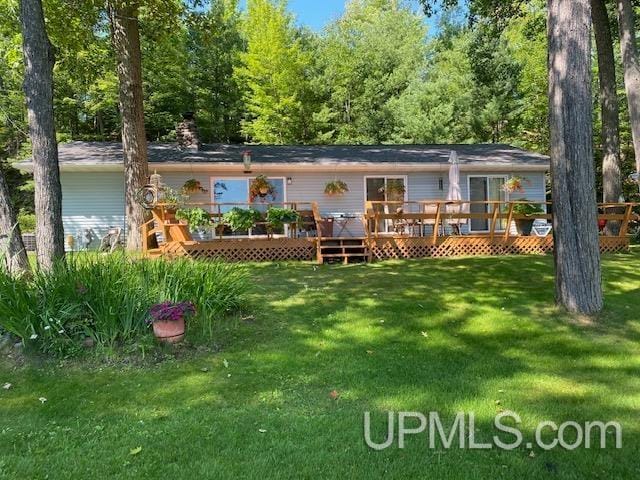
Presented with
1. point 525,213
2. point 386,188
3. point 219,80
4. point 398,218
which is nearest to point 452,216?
point 398,218

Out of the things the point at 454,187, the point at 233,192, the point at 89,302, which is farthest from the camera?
the point at 233,192

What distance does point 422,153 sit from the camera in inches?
555

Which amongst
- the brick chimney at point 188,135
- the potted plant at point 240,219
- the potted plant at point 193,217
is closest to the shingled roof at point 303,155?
the brick chimney at point 188,135

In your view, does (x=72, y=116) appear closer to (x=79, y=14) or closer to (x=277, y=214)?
(x=79, y=14)

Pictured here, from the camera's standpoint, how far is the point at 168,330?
4.02 meters

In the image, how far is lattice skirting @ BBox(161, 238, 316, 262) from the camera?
9.68 m

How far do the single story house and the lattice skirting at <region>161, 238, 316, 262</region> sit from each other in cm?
286

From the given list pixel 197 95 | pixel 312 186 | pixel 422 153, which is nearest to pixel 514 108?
pixel 422 153

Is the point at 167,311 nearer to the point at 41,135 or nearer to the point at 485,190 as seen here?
the point at 41,135

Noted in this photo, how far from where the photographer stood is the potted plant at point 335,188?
12.8m

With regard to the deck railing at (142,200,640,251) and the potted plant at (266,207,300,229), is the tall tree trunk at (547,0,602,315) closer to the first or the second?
the deck railing at (142,200,640,251)

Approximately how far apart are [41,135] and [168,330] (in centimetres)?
265

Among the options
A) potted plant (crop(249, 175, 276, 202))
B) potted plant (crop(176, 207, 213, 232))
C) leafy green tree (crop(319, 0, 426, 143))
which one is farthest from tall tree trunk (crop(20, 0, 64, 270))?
leafy green tree (crop(319, 0, 426, 143))

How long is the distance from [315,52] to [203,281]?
2194 cm
